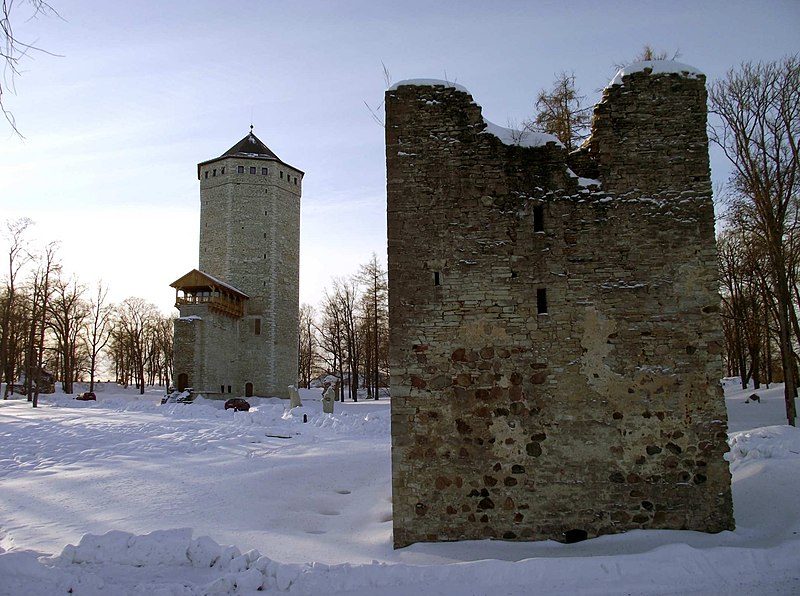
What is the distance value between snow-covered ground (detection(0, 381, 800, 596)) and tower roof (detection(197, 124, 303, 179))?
97.3ft

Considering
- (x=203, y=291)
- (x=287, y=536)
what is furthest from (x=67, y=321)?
(x=287, y=536)

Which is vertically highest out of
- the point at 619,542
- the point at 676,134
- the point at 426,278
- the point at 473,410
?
the point at 676,134

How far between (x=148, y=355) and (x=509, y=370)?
56.3m

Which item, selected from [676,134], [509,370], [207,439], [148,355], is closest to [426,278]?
[509,370]

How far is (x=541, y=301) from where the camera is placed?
8.01m

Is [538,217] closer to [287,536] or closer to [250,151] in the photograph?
[287,536]

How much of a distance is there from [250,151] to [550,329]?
39.4 m

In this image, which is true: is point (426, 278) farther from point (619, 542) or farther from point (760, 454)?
point (760, 454)

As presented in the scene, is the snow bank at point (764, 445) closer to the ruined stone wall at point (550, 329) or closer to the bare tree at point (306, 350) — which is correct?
the ruined stone wall at point (550, 329)

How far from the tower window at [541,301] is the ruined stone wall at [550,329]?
25 mm

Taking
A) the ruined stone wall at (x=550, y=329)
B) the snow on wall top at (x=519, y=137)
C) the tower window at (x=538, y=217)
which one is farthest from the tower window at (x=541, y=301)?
the snow on wall top at (x=519, y=137)

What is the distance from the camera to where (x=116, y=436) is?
674 inches

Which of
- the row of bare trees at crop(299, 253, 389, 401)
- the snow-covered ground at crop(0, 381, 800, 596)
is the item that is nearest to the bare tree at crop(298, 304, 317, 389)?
the row of bare trees at crop(299, 253, 389, 401)

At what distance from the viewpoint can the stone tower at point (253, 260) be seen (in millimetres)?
39875
